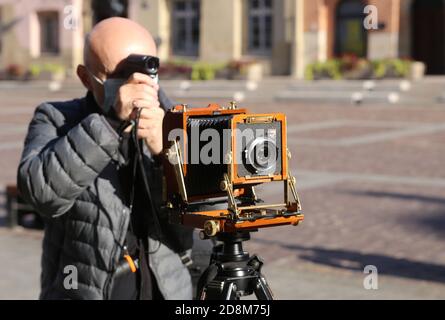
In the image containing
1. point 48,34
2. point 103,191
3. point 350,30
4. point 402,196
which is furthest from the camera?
point 48,34

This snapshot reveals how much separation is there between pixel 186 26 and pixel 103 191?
36.8 meters

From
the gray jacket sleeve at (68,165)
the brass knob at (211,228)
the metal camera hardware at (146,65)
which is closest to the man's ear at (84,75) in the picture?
the gray jacket sleeve at (68,165)

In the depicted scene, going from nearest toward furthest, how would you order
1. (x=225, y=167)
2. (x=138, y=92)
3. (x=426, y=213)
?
(x=225, y=167)
(x=138, y=92)
(x=426, y=213)

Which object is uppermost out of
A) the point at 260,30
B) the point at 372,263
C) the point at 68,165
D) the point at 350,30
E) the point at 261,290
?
the point at 260,30

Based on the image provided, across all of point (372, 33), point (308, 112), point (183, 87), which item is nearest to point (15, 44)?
point (183, 87)

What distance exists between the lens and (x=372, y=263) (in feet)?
24.5

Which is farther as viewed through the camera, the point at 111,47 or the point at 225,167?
the point at 111,47

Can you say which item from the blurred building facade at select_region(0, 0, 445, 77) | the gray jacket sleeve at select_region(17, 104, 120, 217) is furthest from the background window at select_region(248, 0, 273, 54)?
the gray jacket sleeve at select_region(17, 104, 120, 217)

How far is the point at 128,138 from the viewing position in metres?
2.98

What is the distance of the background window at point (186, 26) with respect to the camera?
3925 centimetres

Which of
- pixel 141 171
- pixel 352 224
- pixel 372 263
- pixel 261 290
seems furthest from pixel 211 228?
pixel 352 224

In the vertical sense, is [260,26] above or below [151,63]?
above

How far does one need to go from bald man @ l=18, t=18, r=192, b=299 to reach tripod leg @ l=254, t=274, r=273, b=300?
1.99 feet

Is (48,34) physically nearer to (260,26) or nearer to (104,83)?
(260,26)
